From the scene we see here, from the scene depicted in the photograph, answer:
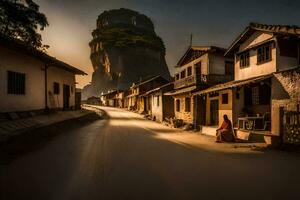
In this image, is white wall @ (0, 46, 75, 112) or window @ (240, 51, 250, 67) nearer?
white wall @ (0, 46, 75, 112)

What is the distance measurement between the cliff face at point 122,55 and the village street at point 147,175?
87195 mm

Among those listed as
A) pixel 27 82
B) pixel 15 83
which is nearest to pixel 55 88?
pixel 27 82

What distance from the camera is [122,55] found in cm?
9956

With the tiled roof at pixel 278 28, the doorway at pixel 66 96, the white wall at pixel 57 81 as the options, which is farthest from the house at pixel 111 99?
the tiled roof at pixel 278 28

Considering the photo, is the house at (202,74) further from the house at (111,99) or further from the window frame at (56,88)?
the house at (111,99)

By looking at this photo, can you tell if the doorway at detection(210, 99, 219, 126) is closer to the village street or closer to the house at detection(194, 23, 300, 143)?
the house at detection(194, 23, 300, 143)

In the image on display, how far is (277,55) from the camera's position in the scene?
14305 millimetres

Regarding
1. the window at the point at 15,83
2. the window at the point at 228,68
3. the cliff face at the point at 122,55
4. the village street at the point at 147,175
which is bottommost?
the village street at the point at 147,175

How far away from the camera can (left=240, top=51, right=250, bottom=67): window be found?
17281 millimetres

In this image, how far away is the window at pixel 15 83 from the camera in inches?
519

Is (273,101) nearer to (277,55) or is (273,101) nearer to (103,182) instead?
(277,55)

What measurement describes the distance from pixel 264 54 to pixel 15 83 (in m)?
16.1

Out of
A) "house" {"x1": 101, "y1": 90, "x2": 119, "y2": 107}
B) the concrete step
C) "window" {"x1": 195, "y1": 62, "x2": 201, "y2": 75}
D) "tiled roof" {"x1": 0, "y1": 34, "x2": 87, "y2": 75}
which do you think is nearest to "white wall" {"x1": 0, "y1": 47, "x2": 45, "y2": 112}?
"tiled roof" {"x1": 0, "y1": 34, "x2": 87, "y2": 75}

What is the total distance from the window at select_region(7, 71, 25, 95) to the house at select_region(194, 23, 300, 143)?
13041mm
